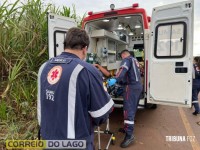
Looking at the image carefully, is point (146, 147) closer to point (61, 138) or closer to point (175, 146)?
point (175, 146)

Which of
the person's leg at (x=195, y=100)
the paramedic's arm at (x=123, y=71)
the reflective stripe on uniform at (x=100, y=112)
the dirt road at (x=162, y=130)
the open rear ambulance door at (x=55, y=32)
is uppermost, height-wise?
the open rear ambulance door at (x=55, y=32)

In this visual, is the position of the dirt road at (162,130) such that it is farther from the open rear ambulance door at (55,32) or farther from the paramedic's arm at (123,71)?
the open rear ambulance door at (55,32)

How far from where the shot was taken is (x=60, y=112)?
173 centimetres

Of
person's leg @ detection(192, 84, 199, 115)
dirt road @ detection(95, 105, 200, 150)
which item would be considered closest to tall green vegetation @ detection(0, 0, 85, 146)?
dirt road @ detection(95, 105, 200, 150)

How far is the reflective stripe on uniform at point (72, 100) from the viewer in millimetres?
1676

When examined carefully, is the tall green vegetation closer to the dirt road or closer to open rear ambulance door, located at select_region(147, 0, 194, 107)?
the dirt road

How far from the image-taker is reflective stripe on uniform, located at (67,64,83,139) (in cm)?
168

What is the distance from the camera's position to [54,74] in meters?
1.77

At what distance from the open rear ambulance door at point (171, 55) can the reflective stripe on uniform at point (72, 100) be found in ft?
8.45

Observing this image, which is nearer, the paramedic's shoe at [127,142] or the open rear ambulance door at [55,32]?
the paramedic's shoe at [127,142]

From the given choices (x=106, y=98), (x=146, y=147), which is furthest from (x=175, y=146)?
(x=106, y=98)

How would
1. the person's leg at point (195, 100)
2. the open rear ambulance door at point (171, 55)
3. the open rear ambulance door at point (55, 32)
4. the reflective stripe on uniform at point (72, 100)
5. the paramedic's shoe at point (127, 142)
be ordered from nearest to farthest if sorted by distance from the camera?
the reflective stripe on uniform at point (72, 100) < the open rear ambulance door at point (171, 55) < the paramedic's shoe at point (127, 142) < the open rear ambulance door at point (55, 32) < the person's leg at point (195, 100)

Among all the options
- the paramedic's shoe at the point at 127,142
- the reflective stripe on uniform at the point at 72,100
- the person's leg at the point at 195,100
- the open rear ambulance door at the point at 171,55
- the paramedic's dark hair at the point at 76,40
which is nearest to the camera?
the reflective stripe on uniform at the point at 72,100

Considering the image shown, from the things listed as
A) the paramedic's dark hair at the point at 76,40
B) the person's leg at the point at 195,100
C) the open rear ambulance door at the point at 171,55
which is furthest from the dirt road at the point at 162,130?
the paramedic's dark hair at the point at 76,40
